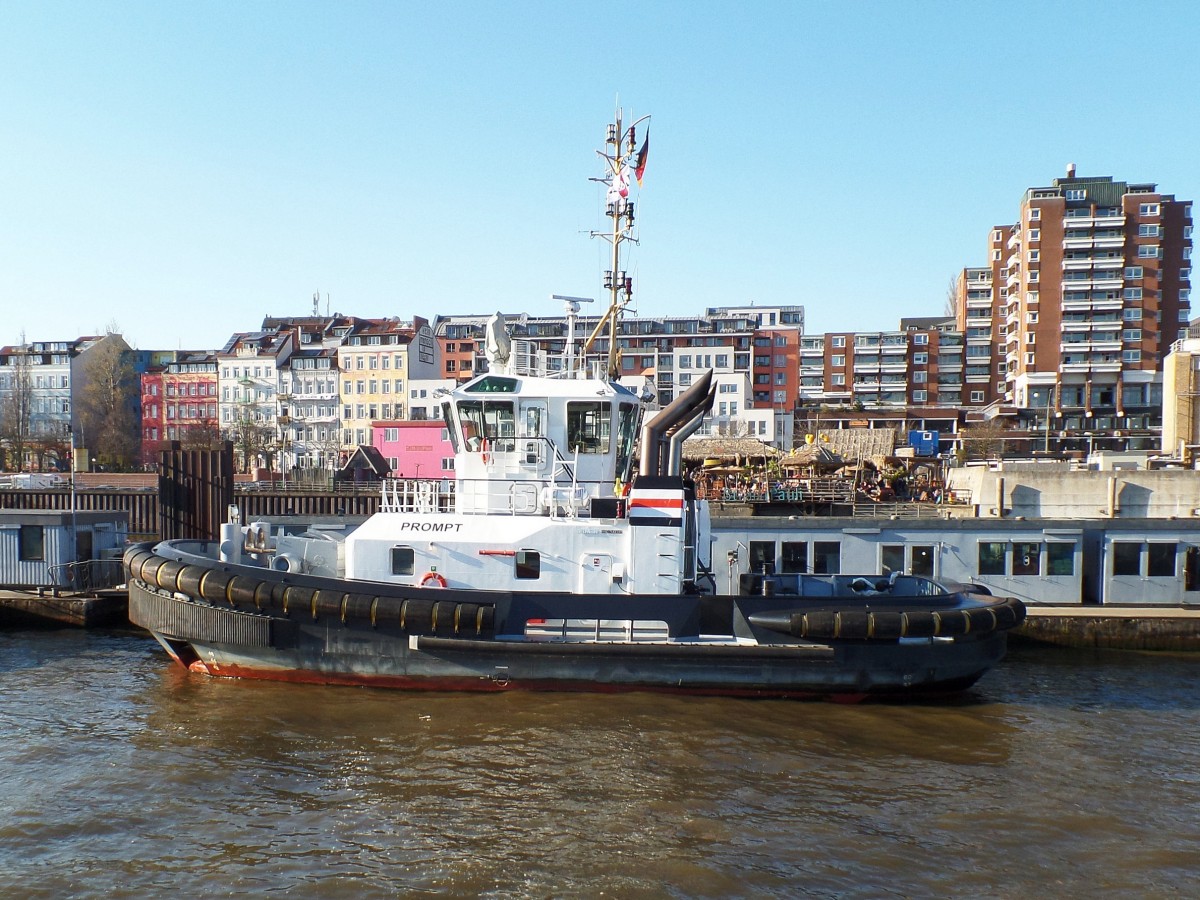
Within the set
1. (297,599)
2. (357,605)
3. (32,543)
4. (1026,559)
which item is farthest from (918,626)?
(32,543)

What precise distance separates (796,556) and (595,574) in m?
5.31

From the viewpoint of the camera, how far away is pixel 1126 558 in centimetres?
1591

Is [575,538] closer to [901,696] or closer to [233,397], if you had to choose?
[901,696]

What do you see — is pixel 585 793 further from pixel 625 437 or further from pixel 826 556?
pixel 826 556

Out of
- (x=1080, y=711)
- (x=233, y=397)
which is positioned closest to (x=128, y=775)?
(x=1080, y=711)

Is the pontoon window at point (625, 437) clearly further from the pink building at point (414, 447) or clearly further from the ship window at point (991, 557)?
the pink building at point (414, 447)

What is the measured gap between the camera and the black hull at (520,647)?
11.4m

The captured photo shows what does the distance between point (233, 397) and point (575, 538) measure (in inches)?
2071

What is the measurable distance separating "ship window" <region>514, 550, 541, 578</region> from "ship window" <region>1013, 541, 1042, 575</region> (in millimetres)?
9286

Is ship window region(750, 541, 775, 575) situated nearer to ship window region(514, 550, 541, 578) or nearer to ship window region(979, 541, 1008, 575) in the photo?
ship window region(979, 541, 1008, 575)

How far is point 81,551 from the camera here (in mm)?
17281

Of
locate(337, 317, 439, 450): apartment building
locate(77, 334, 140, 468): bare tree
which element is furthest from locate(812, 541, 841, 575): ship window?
locate(77, 334, 140, 468): bare tree

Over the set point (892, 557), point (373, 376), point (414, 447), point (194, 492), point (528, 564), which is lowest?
point (892, 557)

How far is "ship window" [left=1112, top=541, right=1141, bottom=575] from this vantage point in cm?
1588
